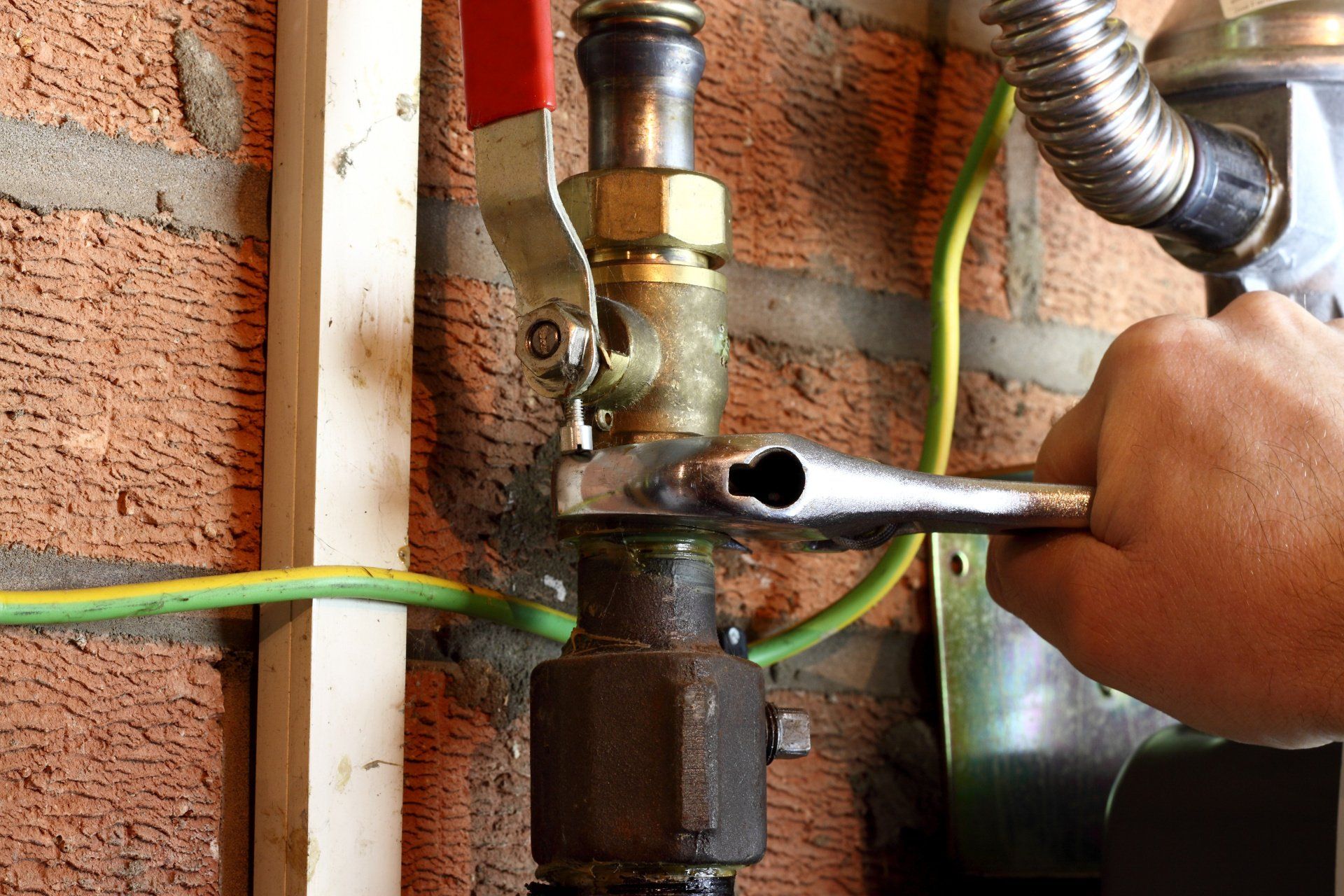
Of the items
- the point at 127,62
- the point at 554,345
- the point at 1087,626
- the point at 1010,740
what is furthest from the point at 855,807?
the point at 127,62

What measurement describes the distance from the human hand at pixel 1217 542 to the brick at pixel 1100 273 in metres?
0.27

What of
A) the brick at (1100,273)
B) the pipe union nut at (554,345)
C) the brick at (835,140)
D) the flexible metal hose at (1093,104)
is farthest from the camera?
the brick at (1100,273)

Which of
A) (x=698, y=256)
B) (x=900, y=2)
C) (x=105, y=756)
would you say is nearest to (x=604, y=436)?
(x=698, y=256)

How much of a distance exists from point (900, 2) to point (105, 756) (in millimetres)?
573

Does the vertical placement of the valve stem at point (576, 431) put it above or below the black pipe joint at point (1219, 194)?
below

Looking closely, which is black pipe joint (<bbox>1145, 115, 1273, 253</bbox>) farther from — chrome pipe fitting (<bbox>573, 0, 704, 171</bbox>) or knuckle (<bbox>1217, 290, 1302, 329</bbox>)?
chrome pipe fitting (<bbox>573, 0, 704, 171</bbox>)

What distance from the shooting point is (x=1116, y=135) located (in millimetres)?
566

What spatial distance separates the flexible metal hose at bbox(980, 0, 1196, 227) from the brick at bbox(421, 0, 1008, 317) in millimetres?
134

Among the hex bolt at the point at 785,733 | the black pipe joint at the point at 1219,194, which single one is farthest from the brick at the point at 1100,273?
the hex bolt at the point at 785,733

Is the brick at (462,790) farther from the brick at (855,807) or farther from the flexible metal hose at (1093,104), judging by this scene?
the flexible metal hose at (1093,104)

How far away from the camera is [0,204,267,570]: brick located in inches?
18.9

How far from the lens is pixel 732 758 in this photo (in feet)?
1.52

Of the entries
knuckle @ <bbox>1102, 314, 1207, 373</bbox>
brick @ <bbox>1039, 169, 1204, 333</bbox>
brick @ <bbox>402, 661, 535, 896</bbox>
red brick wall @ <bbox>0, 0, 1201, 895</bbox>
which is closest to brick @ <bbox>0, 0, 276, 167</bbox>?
red brick wall @ <bbox>0, 0, 1201, 895</bbox>

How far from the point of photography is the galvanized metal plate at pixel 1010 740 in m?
0.68
